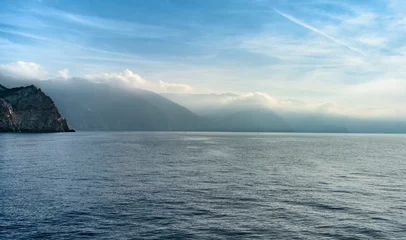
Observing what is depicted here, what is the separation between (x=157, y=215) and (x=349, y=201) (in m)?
26.7

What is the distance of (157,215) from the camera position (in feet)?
115

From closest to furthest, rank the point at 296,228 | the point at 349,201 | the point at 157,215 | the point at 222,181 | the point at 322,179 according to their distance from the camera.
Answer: the point at 296,228 → the point at 157,215 → the point at 349,201 → the point at 222,181 → the point at 322,179

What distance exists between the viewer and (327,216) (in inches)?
1406

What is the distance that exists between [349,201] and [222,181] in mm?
21979

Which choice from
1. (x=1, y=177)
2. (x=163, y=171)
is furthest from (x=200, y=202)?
(x=1, y=177)

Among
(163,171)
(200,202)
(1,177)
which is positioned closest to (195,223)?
(200,202)

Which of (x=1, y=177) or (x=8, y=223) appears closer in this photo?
(x=8, y=223)

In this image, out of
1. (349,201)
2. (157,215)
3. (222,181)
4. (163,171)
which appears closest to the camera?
(157,215)

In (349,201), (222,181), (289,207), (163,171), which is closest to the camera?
(289,207)

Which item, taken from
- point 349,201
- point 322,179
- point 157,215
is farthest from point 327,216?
point 322,179

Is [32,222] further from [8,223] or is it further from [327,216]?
[327,216]

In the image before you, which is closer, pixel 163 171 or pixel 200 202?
pixel 200 202

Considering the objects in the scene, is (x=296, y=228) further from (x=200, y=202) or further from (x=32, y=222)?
(x=32, y=222)

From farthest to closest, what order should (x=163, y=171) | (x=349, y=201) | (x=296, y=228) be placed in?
(x=163, y=171)
(x=349, y=201)
(x=296, y=228)
